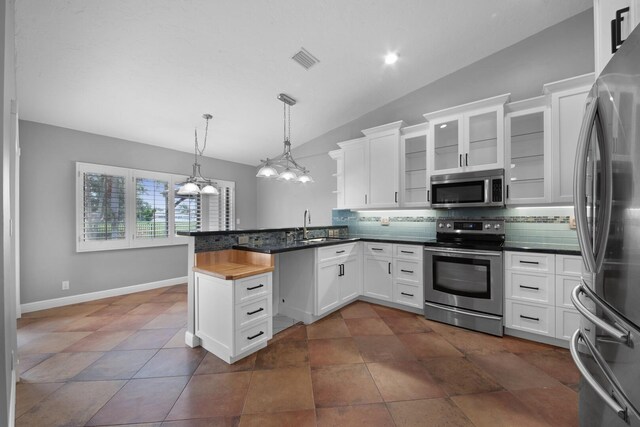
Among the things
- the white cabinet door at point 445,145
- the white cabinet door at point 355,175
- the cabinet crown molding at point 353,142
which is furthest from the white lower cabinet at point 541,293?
the cabinet crown molding at point 353,142

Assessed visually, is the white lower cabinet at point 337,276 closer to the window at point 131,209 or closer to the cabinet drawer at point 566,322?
the cabinet drawer at point 566,322

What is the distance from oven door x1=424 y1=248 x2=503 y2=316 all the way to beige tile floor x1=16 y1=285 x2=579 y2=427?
33cm

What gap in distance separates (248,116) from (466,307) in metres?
4.03

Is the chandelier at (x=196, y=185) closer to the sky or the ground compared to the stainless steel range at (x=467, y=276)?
closer to the sky

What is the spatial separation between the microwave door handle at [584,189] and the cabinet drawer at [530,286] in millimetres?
1826

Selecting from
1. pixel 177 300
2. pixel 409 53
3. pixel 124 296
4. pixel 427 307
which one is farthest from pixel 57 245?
pixel 409 53

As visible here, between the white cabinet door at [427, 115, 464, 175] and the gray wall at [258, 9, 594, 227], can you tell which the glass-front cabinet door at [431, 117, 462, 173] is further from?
the gray wall at [258, 9, 594, 227]

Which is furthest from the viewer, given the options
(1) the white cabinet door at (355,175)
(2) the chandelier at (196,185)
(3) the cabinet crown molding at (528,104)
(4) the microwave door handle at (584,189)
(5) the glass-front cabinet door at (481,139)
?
(1) the white cabinet door at (355,175)

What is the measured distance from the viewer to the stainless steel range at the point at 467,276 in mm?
2680

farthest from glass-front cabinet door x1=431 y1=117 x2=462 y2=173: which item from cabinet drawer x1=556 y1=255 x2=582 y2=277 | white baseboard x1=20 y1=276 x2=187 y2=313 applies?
white baseboard x1=20 y1=276 x2=187 y2=313

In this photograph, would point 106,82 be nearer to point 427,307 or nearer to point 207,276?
point 207,276

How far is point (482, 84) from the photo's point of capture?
3371mm

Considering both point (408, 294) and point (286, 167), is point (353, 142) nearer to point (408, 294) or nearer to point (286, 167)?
point (286, 167)

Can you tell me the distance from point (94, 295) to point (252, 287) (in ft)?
10.7
